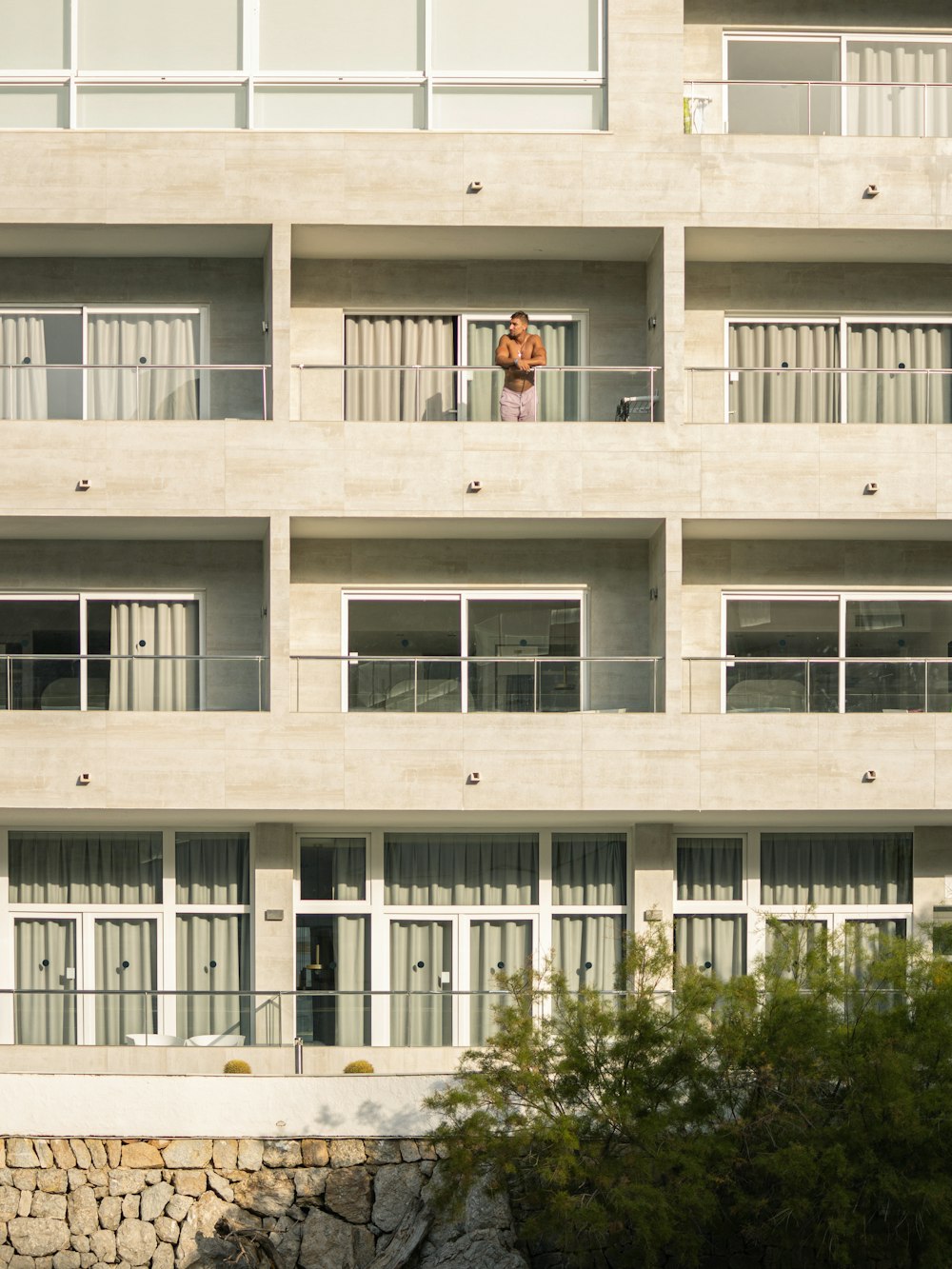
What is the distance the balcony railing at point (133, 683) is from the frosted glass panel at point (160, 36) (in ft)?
23.2

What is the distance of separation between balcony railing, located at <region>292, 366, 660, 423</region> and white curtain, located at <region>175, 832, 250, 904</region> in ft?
17.4

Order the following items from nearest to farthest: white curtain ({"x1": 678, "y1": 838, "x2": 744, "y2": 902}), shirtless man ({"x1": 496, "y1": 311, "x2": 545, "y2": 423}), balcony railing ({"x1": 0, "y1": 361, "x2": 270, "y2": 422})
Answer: balcony railing ({"x1": 0, "y1": 361, "x2": 270, "y2": 422})
shirtless man ({"x1": 496, "y1": 311, "x2": 545, "y2": 423})
white curtain ({"x1": 678, "y1": 838, "x2": 744, "y2": 902})

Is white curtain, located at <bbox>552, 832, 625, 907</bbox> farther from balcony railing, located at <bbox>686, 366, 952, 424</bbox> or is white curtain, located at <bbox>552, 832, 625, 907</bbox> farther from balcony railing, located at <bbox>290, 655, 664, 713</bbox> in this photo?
balcony railing, located at <bbox>686, 366, 952, 424</bbox>

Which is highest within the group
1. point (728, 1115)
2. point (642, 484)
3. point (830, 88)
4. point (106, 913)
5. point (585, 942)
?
point (830, 88)

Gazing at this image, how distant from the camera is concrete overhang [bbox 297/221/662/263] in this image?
20812 mm

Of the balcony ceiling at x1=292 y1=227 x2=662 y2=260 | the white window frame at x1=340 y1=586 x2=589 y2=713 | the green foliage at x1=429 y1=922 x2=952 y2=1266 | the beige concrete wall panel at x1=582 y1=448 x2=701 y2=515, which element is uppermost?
the balcony ceiling at x1=292 y1=227 x2=662 y2=260

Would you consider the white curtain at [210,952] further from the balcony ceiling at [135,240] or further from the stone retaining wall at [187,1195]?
the balcony ceiling at [135,240]

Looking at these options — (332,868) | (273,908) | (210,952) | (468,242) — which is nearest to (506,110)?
(468,242)

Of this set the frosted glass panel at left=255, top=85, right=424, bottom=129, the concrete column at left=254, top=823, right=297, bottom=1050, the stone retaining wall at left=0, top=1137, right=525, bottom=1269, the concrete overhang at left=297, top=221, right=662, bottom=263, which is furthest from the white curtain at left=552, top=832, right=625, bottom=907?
the frosted glass panel at left=255, top=85, right=424, bottom=129

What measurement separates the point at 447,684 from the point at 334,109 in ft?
23.0

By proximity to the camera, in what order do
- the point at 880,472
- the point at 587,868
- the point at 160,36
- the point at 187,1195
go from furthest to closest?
the point at 587,868 < the point at 160,36 < the point at 880,472 < the point at 187,1195

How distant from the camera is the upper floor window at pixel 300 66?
2088 cm

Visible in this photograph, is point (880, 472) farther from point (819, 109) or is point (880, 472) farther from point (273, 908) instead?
point (273, 908)

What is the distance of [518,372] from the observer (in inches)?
823
